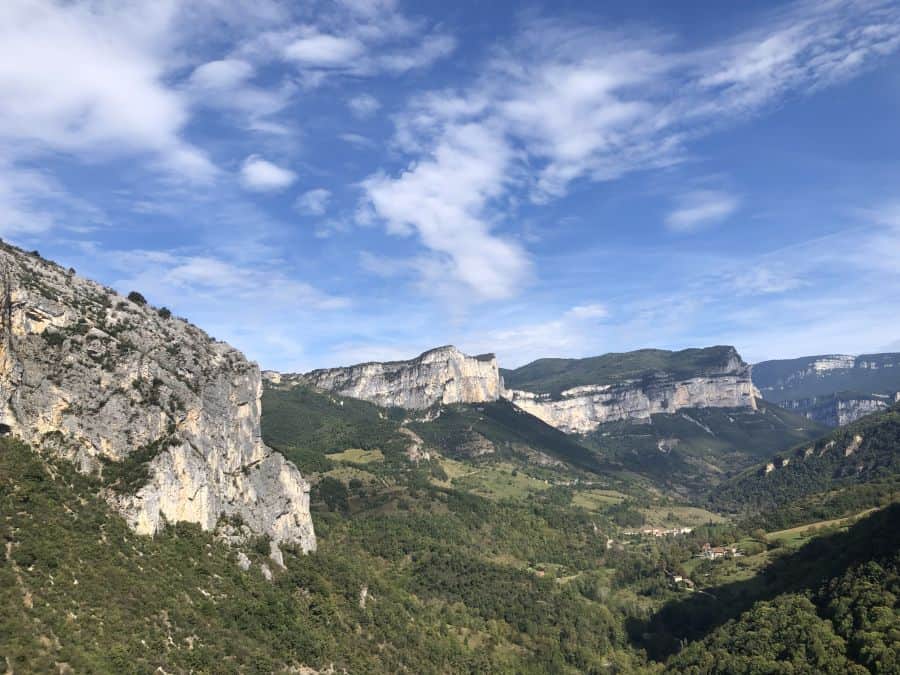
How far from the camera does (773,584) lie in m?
145

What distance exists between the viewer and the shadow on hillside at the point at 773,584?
124 m

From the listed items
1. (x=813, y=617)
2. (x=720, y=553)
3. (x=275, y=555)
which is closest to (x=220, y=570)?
(x=275, y=555)

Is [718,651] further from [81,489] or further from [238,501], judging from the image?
[81,489]

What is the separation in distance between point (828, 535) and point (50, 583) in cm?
16516

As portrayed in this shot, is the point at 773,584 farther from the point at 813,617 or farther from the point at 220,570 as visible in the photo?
the point at 220,570

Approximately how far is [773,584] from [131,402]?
5548 inches

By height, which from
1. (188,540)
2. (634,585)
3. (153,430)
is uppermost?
(153,430)

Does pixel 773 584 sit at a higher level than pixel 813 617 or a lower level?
lower

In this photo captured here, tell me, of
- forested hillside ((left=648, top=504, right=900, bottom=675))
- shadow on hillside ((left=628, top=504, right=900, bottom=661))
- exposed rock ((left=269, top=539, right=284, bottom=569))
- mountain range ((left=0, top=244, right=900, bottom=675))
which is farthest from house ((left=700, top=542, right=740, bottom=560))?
exposed rock ((left=269, top=539, right=284, bottom=569))

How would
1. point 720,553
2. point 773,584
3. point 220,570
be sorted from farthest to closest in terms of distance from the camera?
point 720,553, point 773,584, point 220,570

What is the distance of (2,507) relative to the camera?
70.4 meters

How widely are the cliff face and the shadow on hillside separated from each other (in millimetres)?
96263

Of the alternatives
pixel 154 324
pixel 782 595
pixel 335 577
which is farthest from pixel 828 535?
pixel 154 324

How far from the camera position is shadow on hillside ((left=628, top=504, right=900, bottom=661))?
407 feet
